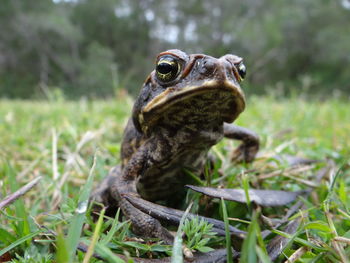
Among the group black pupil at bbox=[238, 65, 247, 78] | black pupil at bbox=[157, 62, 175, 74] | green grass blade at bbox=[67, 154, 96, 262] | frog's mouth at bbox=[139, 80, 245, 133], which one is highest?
black pupil at bbox=[157, 62, 175, 74]

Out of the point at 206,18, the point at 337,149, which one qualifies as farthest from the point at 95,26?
the point at 337,149

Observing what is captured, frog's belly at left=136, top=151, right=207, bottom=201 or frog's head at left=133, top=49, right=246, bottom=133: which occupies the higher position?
frog's head at left=133, top=49, right=246, bottom=133

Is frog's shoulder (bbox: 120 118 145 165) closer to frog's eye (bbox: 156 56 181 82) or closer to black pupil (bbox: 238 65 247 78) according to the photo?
frog's eye (bbox: 156 56 181 82)

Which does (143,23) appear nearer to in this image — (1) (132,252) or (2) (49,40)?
(2) (49,40)

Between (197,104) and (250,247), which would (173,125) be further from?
(250,247)

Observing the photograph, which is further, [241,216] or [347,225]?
[241,216]

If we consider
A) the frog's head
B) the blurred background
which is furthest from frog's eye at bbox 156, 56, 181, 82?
the blurred background

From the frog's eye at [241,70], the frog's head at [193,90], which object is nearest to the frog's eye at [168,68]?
the frog's head at [193,90]
